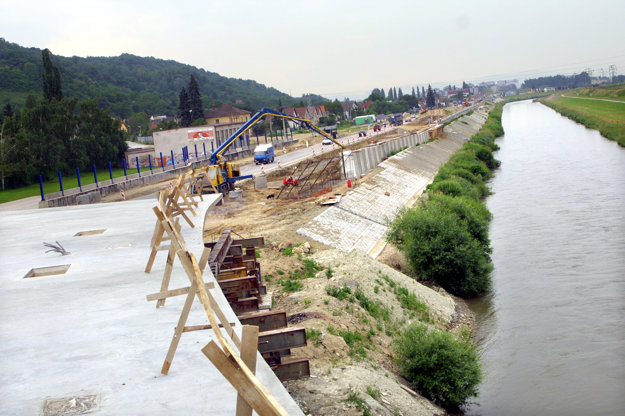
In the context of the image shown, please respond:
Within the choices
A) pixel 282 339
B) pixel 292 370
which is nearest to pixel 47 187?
pixel 292 370

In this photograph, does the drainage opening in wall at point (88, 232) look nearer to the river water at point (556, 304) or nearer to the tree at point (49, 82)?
the river water at point (556, 304)

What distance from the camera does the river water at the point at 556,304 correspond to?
54.5 feet

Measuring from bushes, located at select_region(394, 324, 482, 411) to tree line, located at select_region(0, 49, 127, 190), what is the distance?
4074 centimetres

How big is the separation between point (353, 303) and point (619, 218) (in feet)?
77.6

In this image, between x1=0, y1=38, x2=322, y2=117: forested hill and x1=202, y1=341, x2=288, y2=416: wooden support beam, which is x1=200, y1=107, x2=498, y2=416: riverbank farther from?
x1=0, y1=38, x2=322, y2=117: forested hill

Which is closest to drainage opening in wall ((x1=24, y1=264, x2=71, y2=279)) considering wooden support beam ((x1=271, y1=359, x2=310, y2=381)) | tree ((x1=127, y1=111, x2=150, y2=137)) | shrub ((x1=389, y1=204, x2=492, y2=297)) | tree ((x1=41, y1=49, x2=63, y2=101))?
wooden support beam ((x1=271, y1=359, x2=310, y2=381))

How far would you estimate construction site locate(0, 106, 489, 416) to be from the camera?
7.39 m

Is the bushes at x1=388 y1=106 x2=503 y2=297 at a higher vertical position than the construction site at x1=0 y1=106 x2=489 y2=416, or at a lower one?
lower

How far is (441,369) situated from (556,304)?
10.4m

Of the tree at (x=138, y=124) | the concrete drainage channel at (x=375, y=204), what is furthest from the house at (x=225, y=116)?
the concrete drainage channel at (x=375, y=204)

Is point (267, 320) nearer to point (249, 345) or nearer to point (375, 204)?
point (249, 345)

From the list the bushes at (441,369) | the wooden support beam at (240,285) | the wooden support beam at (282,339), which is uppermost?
the wooden support beam at (240,285)

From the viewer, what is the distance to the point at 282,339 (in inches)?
415

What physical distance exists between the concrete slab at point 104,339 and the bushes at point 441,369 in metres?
6.01
